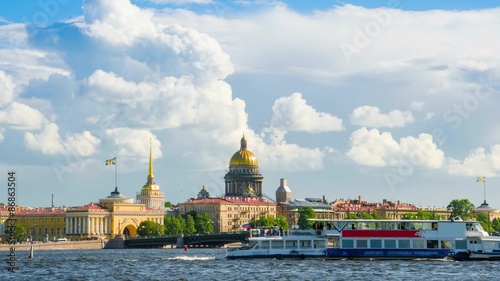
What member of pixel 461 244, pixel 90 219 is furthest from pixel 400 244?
pixel 90 219

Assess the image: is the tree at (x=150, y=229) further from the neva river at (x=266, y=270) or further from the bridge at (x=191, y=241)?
the neva river at (x=266, y=270)

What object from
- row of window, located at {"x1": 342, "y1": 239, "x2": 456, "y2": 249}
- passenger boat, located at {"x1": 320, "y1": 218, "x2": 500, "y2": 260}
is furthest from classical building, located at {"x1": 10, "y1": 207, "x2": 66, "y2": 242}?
passenger boat, located at {"x1": 320, "y1": 218, "x2": 500, "y2": 260}

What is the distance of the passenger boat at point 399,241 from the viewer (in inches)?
2884

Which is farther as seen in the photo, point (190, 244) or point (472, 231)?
point (190, 244)

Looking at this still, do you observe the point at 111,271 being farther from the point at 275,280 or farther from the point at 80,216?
the point at 80,216

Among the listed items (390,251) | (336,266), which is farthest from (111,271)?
(390,251)

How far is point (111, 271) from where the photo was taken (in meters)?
67.6

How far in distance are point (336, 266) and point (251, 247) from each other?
1006cm

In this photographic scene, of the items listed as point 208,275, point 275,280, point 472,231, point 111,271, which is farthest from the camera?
point 472,231

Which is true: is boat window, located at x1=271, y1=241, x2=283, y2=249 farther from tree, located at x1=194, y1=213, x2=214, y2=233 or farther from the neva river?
tree, located at x1=194, y1=213, x2=214, y2=233

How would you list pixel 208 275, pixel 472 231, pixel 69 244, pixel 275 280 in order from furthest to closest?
pixel 69 244 → pixel 472 231 → pixel 208 275 → pixel 275 280

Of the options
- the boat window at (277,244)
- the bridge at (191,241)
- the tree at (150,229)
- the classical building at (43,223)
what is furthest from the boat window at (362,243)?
the classical building at (43,223)

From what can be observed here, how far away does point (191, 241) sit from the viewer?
14138cm

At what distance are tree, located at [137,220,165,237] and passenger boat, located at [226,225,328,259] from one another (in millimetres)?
93149
